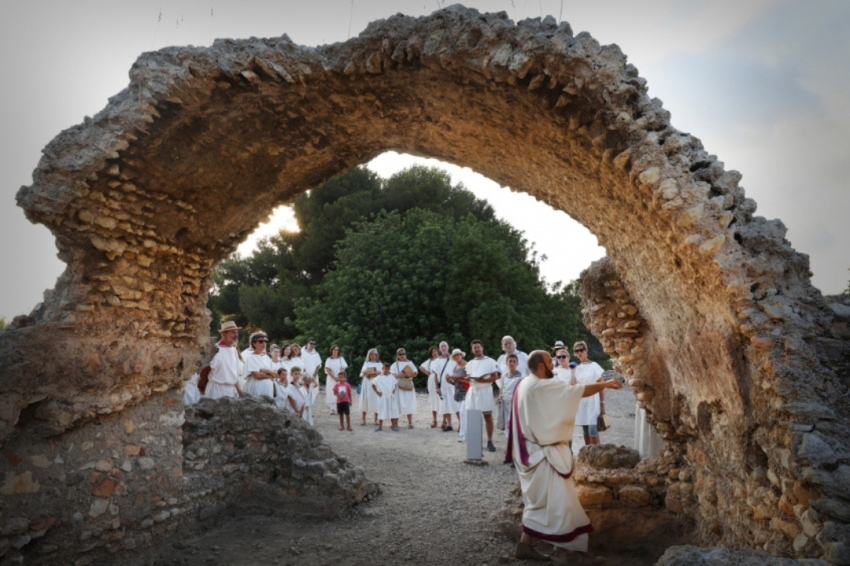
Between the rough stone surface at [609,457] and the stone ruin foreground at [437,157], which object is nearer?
the stone ruin foreground at [437,157]

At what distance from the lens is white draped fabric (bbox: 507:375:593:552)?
4.61m

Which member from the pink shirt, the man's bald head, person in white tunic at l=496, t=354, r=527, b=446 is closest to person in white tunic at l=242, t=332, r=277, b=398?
the pink shirt

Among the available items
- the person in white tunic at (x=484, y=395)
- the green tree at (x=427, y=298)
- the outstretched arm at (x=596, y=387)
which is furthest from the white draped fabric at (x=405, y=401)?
the outstretched arm at (x=596, y=387)

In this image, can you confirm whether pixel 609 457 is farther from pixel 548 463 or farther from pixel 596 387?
pixel 596 387

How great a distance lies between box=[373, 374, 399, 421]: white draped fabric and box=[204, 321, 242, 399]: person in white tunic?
601cm

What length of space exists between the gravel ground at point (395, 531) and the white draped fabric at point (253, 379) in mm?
1796

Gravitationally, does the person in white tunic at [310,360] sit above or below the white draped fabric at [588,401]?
above

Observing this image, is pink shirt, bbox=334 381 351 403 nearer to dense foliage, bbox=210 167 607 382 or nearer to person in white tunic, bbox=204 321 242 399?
person in white tunic, bbox=204 321 242 399

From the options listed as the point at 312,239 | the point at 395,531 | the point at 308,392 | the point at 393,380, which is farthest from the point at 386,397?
the point at 312,239

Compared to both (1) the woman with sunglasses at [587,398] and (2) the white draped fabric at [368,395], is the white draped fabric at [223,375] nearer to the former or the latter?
(1) the woman with sunglasses at [587,398]

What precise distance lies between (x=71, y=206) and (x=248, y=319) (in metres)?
19.9

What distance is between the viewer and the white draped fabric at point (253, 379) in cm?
791

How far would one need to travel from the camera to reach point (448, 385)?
458 inches

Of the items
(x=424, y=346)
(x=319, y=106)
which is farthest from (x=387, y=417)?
(x=319, y=106)
